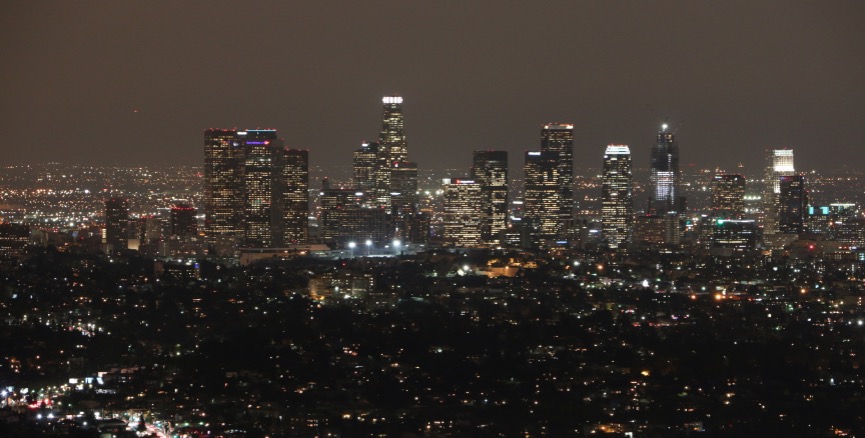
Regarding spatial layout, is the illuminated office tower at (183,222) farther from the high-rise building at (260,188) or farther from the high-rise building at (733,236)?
the high-rise building at (733,236)

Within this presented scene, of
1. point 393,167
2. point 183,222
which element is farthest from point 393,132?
point 183,222

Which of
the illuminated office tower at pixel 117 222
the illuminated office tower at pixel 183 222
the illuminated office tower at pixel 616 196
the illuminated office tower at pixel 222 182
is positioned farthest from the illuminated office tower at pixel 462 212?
the illuminated office tower at pixel 117 222

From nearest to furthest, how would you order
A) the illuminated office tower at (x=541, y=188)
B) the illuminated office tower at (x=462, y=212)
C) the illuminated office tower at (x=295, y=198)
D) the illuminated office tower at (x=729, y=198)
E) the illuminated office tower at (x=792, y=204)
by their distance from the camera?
the illuminated office tower at (x=295, y=198)
the illuminated office tower at (x=462, y=212)
the illuminated office tower at (x=792, y=204)
the illuminated office tower at (x=541, y=188)
the illuminated office tower at (x=729, y=198)

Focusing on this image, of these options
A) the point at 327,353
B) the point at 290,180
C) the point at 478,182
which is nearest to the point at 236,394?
the point at 327,353

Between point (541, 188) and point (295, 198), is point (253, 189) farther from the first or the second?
point (541, 188)

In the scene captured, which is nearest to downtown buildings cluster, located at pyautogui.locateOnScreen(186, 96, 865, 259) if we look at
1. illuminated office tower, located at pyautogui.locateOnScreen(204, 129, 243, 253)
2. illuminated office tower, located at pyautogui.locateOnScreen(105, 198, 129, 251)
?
illuminated office tower, located at pyautogui.locateOnScreen(204, 129, 243, 253)

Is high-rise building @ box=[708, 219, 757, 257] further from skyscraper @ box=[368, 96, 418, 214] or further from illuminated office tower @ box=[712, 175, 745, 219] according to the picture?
skyscraper @ box=[368, 96, 418, 214]

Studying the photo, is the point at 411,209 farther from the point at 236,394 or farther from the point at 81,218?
the point at 236,394
